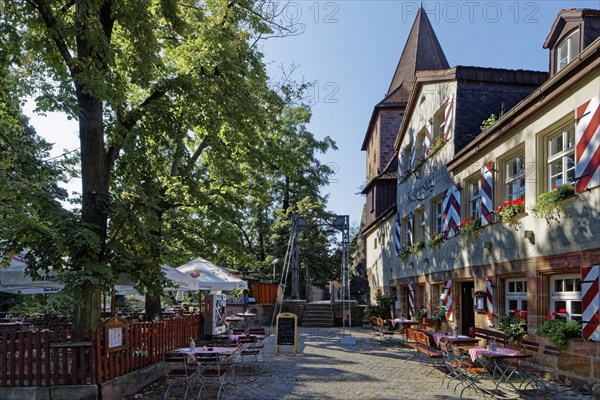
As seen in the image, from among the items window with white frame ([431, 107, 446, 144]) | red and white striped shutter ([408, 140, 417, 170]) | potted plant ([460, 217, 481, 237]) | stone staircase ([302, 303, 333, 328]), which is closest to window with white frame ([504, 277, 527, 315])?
potted plant ([460, 217, 481, 237])

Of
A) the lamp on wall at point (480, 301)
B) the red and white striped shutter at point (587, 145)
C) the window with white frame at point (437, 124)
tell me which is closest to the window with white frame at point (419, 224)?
the window with white frame at point (437, 124)

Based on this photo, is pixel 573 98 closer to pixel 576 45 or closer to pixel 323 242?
pixel 576 45

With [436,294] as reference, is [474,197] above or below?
above

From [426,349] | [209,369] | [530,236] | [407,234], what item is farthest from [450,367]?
[407,234]

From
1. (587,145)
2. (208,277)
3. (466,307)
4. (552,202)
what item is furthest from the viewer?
(466,307)

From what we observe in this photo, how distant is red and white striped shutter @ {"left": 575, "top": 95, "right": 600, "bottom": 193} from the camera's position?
29.1 feet

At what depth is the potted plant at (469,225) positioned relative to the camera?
13.7 meters

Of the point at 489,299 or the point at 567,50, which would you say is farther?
the point at 489,299

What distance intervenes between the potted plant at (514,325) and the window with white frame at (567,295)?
0.90 meters

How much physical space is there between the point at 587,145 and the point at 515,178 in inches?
127

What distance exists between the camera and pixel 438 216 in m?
17.9

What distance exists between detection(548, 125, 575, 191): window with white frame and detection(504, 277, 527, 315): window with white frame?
2.42 metres

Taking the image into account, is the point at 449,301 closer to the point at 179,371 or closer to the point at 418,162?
the point at 418,162

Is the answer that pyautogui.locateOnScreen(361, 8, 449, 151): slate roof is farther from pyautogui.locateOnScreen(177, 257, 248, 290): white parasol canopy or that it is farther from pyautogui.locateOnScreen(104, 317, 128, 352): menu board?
pyautogui.locateOnScreen(104, 317, 128, 352): menu board
